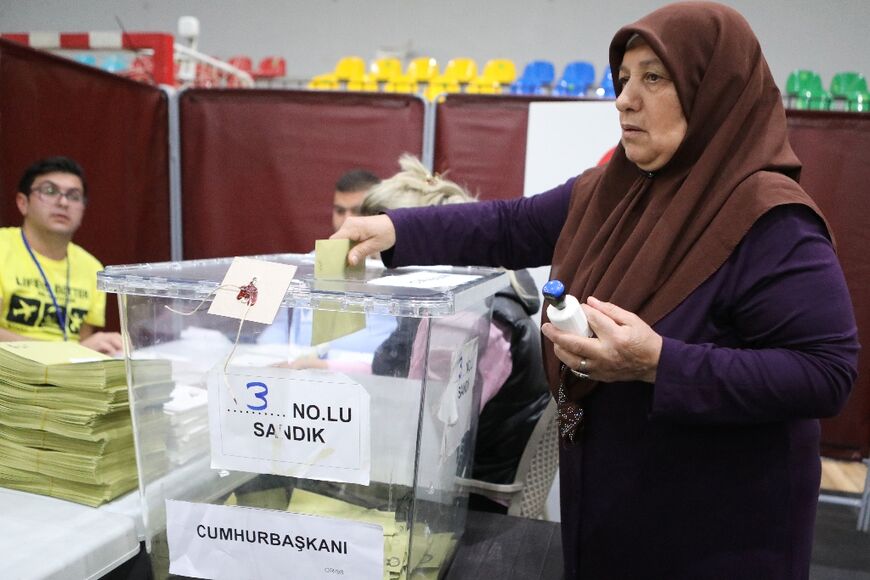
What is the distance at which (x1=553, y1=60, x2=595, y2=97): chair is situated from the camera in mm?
6258

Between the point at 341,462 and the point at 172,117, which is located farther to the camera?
the point at 172,117

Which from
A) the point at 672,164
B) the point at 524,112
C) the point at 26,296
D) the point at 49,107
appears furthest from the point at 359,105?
the point at 672,164

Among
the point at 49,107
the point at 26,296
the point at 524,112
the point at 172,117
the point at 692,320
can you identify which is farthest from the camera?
the point at 172,117

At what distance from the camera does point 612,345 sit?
654mm

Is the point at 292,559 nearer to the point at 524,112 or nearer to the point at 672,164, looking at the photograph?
the point at 672,164

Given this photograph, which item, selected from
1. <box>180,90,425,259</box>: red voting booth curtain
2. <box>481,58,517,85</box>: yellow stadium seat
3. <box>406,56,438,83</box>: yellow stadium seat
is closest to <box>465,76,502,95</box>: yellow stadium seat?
<box>481,58,517,85</box>: yellow stadium seat

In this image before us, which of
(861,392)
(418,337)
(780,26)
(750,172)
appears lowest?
(861,392)

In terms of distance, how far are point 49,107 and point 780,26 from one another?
6.54 meters

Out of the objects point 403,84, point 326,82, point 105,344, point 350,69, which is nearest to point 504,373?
point 105,344

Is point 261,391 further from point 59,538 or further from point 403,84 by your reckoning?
point 403,84

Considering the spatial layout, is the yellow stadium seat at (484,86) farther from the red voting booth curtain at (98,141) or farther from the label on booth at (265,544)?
the label on booth at (265,544)

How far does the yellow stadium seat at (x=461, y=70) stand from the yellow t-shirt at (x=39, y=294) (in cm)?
485

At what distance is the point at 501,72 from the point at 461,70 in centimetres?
42

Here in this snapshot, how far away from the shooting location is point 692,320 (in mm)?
731
